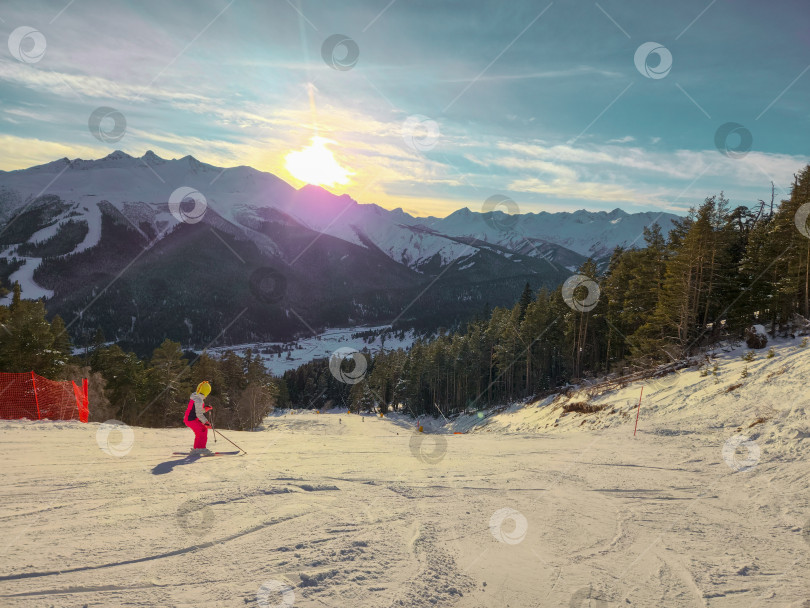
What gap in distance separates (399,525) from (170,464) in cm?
563

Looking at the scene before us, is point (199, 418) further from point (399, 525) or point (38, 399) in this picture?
point (38, 399)

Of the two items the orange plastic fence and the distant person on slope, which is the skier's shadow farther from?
the orange plastic fence

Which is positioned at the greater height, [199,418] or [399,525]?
[199,418]

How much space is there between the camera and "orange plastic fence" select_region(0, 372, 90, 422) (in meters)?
15.8

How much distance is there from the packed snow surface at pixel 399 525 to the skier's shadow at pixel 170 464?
3.4 inches

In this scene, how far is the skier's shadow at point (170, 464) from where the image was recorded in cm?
855

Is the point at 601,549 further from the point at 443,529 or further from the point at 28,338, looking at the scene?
the point at 28,338

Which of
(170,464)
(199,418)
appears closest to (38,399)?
(199,418)

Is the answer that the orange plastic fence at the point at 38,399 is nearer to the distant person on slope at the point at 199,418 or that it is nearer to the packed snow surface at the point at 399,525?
the packed snow surface at the point at 399,525

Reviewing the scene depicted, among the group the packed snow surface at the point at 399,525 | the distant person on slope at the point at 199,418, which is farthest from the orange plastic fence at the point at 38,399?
the distant person on slope at the point at 199,418

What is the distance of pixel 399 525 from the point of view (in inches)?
253

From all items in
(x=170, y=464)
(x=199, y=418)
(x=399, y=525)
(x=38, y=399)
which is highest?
(x=199, y=418)

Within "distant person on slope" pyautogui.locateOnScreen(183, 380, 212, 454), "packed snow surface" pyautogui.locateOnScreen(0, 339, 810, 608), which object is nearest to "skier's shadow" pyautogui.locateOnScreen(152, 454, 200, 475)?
"packed snow surface" pyautogui.locateOnScreen(0, 339, 810, 608)

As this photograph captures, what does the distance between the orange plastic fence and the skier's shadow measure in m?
8.62
